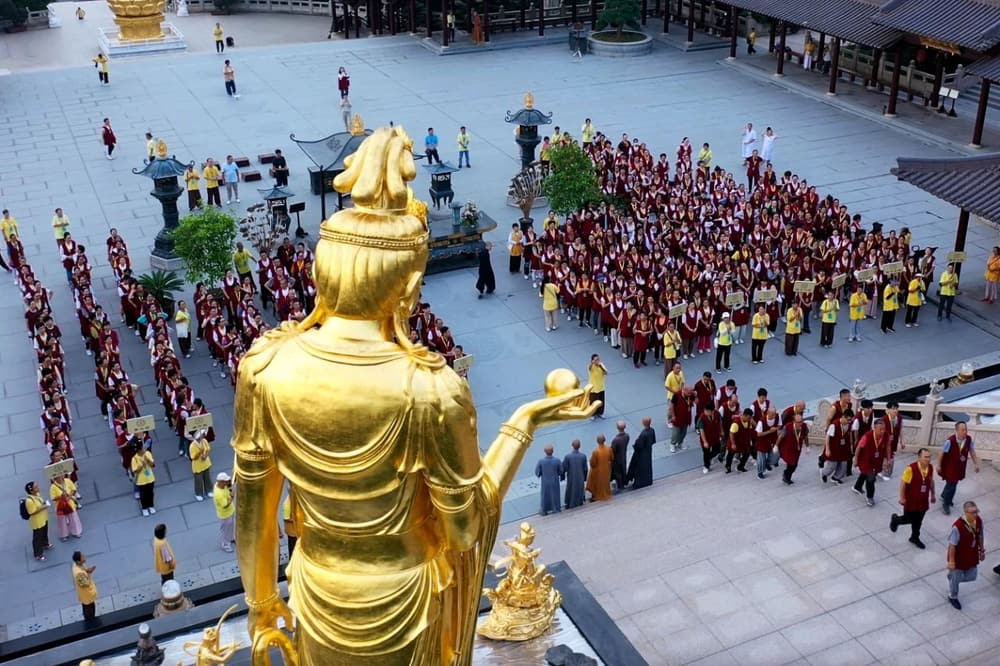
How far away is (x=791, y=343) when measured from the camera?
68.4 ft

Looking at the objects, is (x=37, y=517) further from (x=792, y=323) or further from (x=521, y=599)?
(x=792, y=323)

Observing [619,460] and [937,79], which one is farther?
[937,79]

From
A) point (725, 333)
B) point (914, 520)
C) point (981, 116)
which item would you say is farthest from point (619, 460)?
point (981, 116)

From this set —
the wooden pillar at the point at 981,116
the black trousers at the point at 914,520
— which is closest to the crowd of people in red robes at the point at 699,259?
the black trousers at the point at 914,520

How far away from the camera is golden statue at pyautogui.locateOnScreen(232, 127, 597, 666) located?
7812mm

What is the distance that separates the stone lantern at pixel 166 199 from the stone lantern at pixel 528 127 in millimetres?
8090

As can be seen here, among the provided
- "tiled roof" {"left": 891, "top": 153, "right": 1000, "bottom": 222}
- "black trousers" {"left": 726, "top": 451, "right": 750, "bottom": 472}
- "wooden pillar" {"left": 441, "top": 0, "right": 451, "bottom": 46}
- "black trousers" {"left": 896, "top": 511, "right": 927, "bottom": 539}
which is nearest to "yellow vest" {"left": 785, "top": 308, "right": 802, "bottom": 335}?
"tiled roof" {"left": 891, "top": 153, "right": 1000, "bottom": 222}

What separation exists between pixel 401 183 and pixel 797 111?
2997 cm

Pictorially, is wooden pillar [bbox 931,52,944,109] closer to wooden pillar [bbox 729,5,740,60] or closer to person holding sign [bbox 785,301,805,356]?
wooden pillar [bbox 729,5,740,60]

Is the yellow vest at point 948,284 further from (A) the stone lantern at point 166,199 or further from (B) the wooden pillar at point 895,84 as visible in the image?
(A) the stone lantern at point 166,199

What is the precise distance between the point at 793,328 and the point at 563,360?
4.06 m

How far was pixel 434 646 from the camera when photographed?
8.41m

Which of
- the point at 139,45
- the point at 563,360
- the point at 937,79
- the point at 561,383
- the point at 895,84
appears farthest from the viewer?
the point at 139,45

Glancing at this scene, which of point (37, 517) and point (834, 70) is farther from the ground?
point (834, 70)
